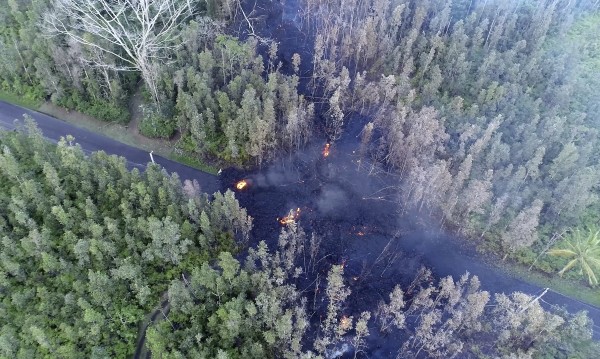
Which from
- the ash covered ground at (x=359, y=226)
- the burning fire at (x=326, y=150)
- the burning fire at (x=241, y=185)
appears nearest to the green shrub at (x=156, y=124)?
the ash covered ground at (x=359, y=226)

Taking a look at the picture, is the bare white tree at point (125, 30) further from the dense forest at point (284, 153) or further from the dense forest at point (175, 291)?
the dense forest at point (175, 291)

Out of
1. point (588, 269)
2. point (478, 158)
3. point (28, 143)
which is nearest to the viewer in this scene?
point (588, 269)

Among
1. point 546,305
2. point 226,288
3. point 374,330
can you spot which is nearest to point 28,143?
point 226,288

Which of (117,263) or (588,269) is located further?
(588,269)

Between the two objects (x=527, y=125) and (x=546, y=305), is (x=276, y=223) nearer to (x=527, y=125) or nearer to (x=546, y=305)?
(x=546, y=305)

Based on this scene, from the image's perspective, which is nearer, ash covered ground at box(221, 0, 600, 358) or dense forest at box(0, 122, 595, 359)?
dense forest at box(0, 122, 595, 359)

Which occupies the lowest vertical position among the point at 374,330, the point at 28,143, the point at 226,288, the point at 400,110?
the point at 374,330

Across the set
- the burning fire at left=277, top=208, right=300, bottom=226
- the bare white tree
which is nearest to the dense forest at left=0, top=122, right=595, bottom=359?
the burning fire at left=277, top=208, right=300, bottom=226

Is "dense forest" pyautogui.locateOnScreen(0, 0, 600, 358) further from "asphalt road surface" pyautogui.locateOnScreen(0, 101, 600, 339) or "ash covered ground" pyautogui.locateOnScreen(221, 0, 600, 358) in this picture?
"asphalt road surface" pyautogui.locateOnScreen(0, 101, 600, 339)
